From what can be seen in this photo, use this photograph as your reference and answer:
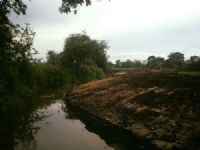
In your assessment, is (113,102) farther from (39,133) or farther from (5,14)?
(5,14)

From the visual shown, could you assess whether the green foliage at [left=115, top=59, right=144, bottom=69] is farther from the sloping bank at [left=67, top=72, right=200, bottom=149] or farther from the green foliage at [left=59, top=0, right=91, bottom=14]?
the green foliage at [left=59, top=0, right=91, bottom=14]

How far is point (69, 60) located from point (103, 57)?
21301 millimetres

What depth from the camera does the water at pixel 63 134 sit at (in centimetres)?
1579

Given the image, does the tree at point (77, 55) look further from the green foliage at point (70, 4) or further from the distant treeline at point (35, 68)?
the green foliage at point (70, 4)

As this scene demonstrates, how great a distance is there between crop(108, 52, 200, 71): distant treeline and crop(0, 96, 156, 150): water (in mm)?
24555

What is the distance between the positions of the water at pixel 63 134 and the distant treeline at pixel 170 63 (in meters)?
24.6

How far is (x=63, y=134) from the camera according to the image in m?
18.8

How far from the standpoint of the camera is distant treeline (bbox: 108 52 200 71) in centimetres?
4466

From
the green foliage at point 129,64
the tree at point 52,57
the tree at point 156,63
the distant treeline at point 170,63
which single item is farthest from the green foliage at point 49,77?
the green foliage at point 129,64

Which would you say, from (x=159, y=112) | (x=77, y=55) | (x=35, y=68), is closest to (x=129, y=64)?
(x=77, y=55)

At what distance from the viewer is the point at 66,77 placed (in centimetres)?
5578

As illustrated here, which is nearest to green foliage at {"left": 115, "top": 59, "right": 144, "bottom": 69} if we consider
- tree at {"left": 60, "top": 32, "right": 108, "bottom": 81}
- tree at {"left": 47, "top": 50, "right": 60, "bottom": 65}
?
tree at {"left": 47, "top": 50, "right": 60, "bottom": 65}

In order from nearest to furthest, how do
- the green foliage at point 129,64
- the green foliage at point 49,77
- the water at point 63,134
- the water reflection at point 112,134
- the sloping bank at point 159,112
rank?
the sloping bank at point 159,112
the water reflection at point 112,134
the water at point 63,134
the green foliage at point 49,77
the green foliage at point 129,64

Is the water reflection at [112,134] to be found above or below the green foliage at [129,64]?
below
